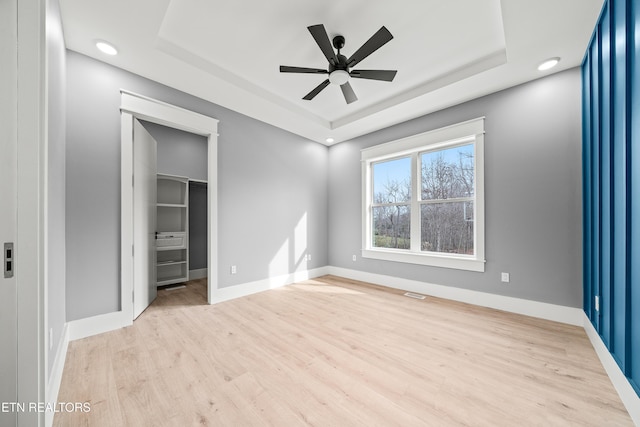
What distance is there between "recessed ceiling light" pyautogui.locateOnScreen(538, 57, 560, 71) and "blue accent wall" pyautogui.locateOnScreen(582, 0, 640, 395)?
222 mm

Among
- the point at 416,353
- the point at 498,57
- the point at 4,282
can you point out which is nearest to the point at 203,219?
the point at 4,282

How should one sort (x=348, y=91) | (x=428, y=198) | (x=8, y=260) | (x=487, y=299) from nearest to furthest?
(x=8, y=260) → (x=348, y=91) → (x=487, y=299) → (x=428, y=198)


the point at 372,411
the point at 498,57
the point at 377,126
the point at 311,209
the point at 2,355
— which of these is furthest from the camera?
the point at 311,209

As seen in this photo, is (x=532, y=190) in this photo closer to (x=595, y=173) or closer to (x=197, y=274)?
(x=595, y=173)

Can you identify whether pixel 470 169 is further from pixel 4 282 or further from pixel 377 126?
pixel 4 282

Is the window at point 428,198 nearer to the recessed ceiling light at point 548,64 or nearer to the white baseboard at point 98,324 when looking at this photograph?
the recessed ceiling light at point 548,64

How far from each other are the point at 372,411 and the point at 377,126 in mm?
3963

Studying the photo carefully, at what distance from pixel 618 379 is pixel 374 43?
9.87ft

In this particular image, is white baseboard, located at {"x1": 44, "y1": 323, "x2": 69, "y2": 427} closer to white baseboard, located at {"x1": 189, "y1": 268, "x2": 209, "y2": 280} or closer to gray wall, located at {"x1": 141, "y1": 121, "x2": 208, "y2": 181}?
white baseboard, located at {"x1": 189, "y1": 268, "x2": 209, "y2": 280}

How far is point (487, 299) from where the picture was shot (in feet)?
10.2

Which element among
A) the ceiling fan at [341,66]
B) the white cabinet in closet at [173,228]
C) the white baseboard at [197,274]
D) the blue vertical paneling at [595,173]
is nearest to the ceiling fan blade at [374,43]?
the ceiling fan at [341,66]

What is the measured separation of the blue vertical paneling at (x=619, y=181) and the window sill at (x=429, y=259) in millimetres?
1492

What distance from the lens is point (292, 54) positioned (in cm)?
266

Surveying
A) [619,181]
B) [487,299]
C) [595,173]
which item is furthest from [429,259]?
[619,181]
